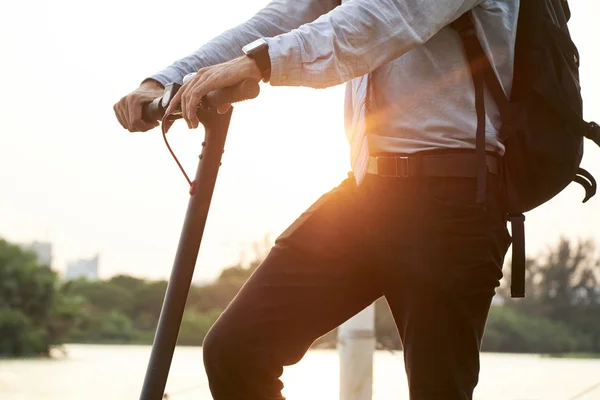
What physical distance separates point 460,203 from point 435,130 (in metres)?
0.13

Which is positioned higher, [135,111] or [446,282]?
[135,111]

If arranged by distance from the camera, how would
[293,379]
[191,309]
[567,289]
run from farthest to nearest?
1. [567,289]
2. [191,309]
3. [293,379]

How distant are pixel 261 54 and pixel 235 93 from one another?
0.22 feet

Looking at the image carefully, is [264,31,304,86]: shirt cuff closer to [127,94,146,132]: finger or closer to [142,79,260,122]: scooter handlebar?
[142,79,260,122]: scooter handlebar

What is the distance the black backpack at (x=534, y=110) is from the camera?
136cm

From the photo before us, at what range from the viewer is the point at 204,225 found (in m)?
1.28

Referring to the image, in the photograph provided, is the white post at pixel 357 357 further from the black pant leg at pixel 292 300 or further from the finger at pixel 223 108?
the finger at pixel 223 108

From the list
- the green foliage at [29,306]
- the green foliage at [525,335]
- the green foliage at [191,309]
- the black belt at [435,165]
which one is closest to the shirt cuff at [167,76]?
the black belt at [435,165]

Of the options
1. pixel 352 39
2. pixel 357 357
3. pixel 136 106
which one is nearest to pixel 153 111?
pixel 136 106

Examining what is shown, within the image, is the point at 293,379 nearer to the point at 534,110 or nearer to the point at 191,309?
the point at 534,110

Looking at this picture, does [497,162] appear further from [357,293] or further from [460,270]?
[357,293]

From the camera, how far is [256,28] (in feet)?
5.44

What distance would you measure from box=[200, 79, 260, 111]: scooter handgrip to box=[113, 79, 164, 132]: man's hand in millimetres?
288

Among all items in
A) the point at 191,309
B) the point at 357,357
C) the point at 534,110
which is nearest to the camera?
the point at 534,110
